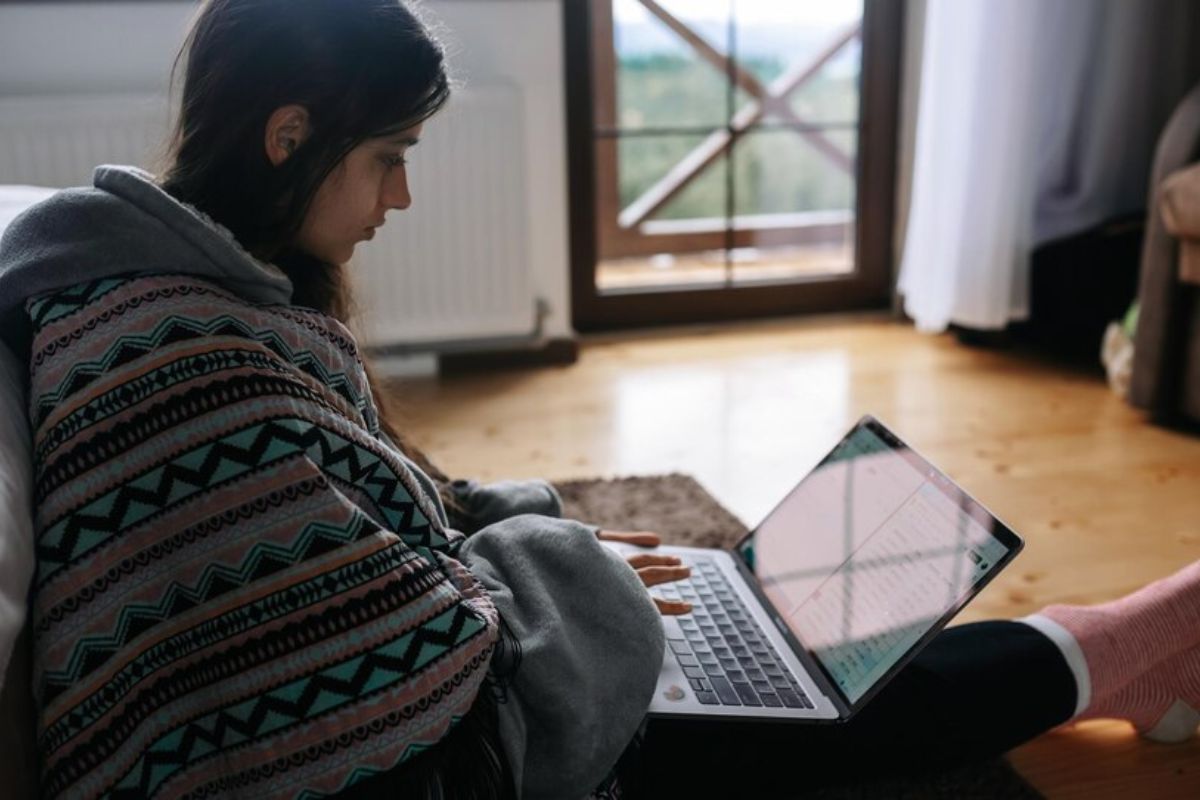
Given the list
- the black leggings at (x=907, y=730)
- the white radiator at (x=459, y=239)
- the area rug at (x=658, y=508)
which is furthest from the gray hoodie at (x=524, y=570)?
the white radiator at (x=459, y=239)

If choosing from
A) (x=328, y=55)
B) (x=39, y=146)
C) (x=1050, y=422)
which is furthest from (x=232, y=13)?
(x=1050, y=422)

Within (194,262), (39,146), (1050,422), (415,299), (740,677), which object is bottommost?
(1050,422)

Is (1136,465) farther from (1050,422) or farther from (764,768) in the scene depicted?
(764,768)

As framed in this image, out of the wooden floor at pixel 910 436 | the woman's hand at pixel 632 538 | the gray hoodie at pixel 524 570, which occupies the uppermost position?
the gray hoodie at pixel 524 570

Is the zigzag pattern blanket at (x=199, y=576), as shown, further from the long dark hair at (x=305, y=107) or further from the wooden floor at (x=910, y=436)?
the wooden floor at (x=910, y=436)

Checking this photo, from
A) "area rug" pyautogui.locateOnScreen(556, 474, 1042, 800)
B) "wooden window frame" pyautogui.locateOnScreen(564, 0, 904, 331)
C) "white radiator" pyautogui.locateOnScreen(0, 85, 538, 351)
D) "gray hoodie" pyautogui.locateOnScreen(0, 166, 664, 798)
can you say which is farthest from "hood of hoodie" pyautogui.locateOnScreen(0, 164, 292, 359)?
"wooden window frame" pyautogui.locateOnScreen(564, 0, 904, 331)

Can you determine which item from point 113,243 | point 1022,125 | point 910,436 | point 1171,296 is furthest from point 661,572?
Answer: point 1022,125

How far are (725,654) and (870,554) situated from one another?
16 cm

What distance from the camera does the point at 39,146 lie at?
2363mm

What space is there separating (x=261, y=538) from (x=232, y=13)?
13.6 inches

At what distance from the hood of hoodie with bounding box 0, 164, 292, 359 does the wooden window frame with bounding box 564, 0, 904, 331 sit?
229 centimetres

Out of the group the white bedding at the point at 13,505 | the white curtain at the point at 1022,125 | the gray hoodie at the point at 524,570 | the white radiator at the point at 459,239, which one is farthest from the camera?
the white curtain at the point at 1022,125

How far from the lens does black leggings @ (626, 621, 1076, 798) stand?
0.94 meters

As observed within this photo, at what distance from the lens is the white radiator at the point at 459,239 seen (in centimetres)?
261
